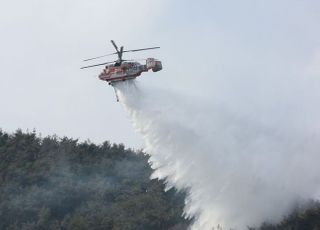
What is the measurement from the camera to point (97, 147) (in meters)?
120

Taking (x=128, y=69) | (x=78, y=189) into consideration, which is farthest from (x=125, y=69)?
(x=78, y=189)

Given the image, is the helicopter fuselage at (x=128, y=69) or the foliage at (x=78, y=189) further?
the foliage at (x=78, y=189)

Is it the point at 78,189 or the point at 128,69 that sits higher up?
the point at 78,189

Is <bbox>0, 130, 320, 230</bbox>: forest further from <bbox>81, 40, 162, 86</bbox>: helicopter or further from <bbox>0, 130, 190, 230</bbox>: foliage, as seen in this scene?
<bbox>81, 40, 162, 86</bbox>: helicopter

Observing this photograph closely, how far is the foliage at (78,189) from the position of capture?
9500cm

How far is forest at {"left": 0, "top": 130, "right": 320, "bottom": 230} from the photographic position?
311 ft

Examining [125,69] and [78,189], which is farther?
[78,189]

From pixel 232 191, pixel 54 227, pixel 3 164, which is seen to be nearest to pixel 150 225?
pixel 54 227

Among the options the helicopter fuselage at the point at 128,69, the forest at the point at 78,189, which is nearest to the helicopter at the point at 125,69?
the helicopter fuselage at the point at 128,69

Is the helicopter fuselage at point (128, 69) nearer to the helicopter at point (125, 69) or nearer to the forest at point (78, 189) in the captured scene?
the helicopter at point (125, 69)

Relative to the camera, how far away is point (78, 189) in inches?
4040

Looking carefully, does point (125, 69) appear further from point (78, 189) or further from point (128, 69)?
point (78, 189)

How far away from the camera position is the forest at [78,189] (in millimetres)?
94812

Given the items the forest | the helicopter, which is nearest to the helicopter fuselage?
the helicopter
